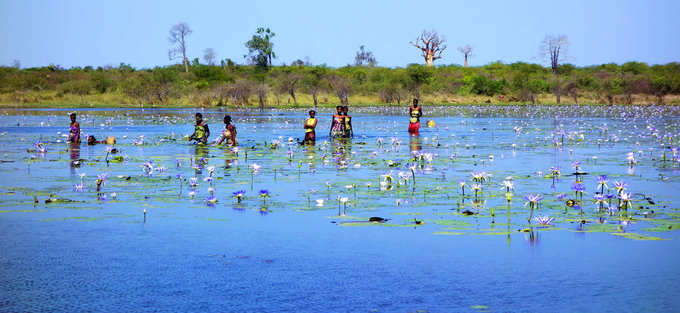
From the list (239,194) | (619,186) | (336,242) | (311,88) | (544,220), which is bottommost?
(336,242)

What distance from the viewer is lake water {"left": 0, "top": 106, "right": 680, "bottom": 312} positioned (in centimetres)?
697

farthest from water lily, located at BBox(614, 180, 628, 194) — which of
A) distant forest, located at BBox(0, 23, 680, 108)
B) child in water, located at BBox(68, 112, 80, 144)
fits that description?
distant forest, located at BBox(0, 23, 680, 108)

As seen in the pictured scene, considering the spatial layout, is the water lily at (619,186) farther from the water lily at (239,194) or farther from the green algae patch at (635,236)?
the water lily at (239,194)

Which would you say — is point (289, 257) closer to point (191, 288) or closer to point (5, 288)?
point (191, 288)

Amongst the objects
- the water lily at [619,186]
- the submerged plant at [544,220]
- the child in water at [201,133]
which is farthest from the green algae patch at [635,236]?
the child in water at [201,133]

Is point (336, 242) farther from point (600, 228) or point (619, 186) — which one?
point (619, 186)

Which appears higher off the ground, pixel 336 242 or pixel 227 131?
pixel 227 131

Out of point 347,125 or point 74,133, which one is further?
point 347,125

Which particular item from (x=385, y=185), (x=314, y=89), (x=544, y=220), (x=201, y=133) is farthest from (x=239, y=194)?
(x=314, y=89)

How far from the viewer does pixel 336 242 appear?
9195 mm

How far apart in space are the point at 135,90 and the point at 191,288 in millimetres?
70649

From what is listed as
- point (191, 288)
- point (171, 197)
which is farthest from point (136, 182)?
point (191, 288)

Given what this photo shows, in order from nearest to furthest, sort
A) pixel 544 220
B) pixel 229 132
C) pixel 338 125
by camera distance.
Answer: pixel 544 220 < pixel 229 132 < pixel 338 125

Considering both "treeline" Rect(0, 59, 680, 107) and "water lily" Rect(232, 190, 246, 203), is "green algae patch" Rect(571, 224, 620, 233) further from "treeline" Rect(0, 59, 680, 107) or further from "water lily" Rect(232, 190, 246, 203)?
"treeline" Rect(0, 59, 680, 107)
